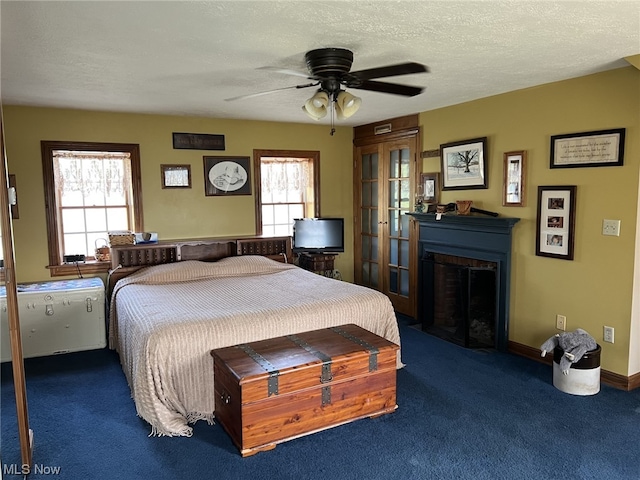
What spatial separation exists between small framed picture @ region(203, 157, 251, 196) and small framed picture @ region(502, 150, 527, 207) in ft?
9.35

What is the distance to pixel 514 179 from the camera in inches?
161

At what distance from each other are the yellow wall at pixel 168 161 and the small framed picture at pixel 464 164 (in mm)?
1665

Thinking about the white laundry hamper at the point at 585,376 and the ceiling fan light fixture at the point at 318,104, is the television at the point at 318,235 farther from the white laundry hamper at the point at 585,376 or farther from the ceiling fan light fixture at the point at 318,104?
the white laundry hamper at the point at 585,376

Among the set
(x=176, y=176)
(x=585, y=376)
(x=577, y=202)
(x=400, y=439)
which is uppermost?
(x=176, y=176)

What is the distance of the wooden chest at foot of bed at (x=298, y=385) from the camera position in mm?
2627

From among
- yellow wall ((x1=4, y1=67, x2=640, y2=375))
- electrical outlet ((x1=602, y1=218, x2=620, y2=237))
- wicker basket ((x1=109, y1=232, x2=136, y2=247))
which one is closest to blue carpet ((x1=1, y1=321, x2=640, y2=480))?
yellow wall ((x1=4, y1=67, x2=640, y2=375))

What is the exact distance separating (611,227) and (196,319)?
3042 millimetres

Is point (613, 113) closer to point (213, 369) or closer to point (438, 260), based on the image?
point (438, 260)

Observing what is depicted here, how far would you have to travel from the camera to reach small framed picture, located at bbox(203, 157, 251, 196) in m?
5.27

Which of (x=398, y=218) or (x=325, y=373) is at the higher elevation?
(x=398, y=218)

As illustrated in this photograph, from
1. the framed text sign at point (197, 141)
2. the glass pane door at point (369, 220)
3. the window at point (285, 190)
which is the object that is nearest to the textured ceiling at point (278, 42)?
the framed text sign at point (197, 141)

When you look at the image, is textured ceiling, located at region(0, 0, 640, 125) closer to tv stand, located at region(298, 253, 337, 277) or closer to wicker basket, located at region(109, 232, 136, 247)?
wicker basket, located at region(109, 232, 136, 247)

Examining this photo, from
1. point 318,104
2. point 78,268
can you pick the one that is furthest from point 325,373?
point 78,268
